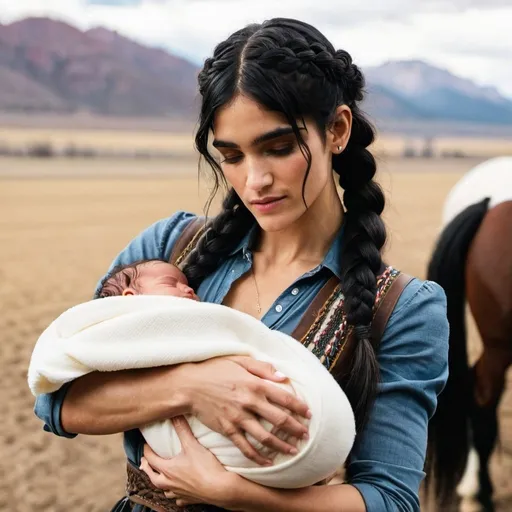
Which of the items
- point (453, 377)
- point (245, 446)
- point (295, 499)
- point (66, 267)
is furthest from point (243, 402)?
point (66, 267)

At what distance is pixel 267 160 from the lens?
3.97ft

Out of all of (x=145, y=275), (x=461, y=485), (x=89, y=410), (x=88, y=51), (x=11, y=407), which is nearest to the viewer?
(x=89, y=410)

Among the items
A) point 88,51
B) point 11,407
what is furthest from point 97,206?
point 88,51

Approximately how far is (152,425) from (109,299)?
0.70 feet

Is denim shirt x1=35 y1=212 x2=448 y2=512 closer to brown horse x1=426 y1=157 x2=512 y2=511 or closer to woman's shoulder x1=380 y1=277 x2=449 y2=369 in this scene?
woman's shoulder x1=380 y1=277 x2=449 y2=369

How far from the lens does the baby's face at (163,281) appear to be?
1.31 metres

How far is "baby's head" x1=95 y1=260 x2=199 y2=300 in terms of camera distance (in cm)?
131

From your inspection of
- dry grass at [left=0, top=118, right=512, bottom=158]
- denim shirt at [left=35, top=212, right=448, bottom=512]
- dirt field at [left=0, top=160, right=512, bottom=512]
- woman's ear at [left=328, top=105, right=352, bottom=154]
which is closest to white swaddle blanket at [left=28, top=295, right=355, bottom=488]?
denim shirt at [left=35, top=212, right=448, bottom=512]

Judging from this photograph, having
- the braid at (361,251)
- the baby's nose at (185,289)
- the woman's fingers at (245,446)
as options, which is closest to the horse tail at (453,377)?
the braid at (361,251)

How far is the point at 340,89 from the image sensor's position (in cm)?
128

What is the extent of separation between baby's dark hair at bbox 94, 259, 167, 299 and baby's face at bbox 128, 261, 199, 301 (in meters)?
0.01

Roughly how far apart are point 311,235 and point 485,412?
2141mm

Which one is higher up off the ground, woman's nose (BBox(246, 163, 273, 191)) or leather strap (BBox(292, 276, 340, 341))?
woman's nose (BBox(246, 163, 273, 191))

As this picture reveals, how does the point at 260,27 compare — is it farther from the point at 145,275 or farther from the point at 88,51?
the point at 88,51
